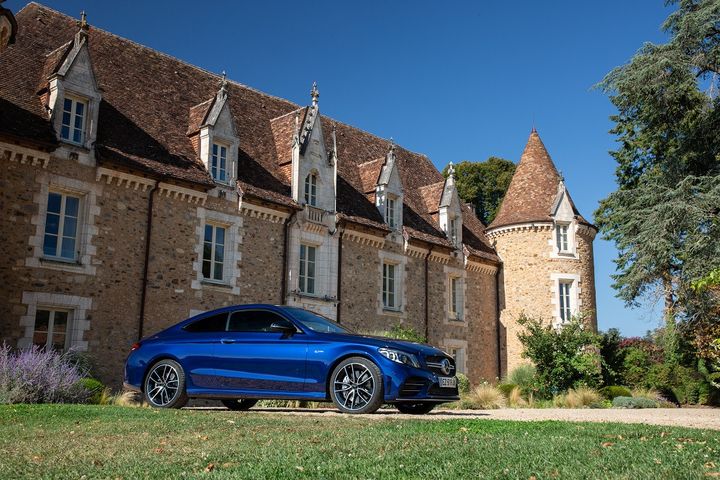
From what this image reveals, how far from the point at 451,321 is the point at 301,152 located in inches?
357

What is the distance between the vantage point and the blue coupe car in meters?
9.28

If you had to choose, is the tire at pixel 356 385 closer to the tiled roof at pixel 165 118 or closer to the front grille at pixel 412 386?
the front grille at pixel 412 386

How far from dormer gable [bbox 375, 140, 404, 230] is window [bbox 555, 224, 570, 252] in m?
7.31

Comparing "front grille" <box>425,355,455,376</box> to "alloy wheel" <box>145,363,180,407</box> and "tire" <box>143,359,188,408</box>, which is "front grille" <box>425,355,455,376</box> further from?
"alloy wheel" <box>145,363,180,407</box>

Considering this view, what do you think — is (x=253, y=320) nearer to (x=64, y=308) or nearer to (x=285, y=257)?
(x=64, y=308)

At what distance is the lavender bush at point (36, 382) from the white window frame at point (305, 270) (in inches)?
339

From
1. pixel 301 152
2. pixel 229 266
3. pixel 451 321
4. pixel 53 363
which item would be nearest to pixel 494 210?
pixel 451 321

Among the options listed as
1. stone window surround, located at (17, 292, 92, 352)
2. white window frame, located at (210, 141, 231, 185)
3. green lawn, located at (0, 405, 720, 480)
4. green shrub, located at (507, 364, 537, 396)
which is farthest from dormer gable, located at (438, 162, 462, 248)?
green lawn, located at (0, 405, 720, 480)

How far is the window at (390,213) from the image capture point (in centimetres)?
2403

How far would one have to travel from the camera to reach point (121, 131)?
1755 cm

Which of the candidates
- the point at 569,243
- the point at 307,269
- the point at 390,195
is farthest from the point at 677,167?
the point at 307,269

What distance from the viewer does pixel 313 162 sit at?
70.6 ft

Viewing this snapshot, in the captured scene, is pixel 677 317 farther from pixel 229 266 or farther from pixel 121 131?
pixel 121 131

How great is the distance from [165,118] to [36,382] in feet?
31.1
